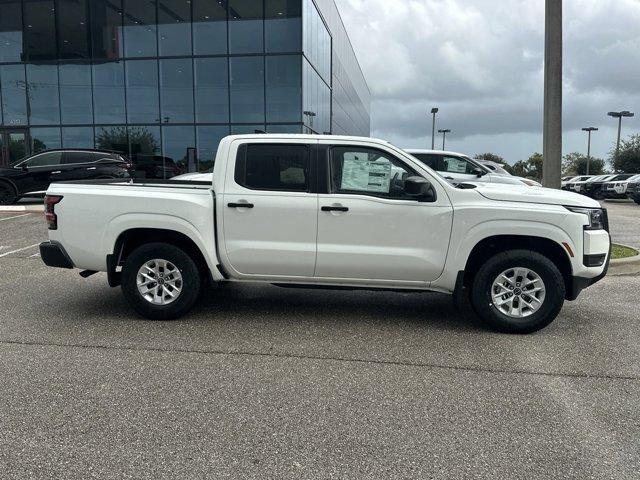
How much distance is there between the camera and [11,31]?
21.8 meters

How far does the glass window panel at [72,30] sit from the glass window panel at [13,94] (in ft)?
6.72

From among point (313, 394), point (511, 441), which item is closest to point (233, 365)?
point (313, 394)

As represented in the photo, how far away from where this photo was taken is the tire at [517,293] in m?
5.22

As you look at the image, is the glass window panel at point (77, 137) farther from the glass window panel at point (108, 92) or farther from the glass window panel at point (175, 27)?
the glass window panel at point (175, 27)

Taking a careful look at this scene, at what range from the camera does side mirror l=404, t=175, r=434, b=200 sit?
5.18m

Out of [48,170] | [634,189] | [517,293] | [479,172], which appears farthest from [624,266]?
[634,189]

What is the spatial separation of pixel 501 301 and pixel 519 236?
65 cm

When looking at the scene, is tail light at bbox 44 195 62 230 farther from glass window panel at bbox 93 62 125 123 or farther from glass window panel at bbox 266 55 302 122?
glass window panel at bbox 93 62 125 123

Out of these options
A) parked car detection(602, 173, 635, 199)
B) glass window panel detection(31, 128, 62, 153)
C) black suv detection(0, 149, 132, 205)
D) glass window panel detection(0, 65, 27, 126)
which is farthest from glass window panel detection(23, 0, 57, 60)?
parked car detection(602, 173, 635, 199)

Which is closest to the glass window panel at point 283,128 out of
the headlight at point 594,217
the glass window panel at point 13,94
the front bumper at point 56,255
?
the glass window panel at point 13,94

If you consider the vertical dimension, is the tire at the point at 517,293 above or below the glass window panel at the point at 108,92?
below

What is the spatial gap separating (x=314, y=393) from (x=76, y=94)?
2093 cm

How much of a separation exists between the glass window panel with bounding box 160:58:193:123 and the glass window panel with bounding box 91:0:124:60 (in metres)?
1.99

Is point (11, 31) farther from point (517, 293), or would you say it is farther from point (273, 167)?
point (517, 293)
